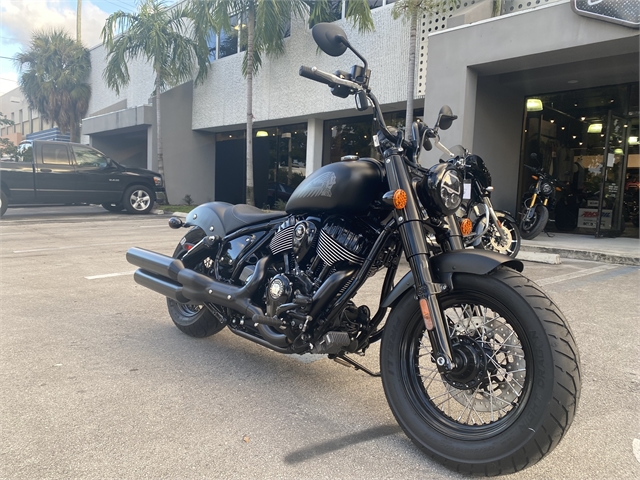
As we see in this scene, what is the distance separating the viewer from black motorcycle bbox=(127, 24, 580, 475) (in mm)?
1932

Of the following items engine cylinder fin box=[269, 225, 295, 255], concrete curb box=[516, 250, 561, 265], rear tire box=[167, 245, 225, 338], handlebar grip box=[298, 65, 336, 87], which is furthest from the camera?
concrete curb box=[516, 250, 561, 265]

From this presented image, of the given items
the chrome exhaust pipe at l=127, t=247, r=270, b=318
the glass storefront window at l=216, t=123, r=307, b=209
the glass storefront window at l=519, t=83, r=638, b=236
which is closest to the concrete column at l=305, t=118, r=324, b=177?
the glass storefront window at l=216, t=123, r=307, b=209

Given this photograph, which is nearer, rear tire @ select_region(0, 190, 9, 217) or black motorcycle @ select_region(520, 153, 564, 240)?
black motorcycle @ select_region(520, 153, 564, 240)

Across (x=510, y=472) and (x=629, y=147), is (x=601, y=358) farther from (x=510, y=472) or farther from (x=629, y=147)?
(x=629, y=147)

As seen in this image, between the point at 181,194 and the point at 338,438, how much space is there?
18.6m

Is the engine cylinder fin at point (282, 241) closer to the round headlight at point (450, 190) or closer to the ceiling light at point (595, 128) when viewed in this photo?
the round headlight at point (450, 190)

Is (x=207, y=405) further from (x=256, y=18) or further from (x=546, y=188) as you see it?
(x=256, y=18)

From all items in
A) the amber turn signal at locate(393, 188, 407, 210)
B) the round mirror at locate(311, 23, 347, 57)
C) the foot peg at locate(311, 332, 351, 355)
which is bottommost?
the foot peg at locate(311, 332, 351, 355)

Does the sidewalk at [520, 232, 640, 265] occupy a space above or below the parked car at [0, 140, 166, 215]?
below

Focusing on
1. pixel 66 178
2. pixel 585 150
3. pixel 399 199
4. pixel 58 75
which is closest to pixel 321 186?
pixel 399 199

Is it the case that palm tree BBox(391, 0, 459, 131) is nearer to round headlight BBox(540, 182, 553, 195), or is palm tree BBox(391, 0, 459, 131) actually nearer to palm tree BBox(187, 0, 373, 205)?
palm tree BBox(187, 0, 373, 205)

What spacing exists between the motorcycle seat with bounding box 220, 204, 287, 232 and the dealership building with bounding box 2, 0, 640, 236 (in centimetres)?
159

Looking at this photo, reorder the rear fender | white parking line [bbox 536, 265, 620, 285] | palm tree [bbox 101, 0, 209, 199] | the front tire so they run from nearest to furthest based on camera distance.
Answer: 1. the rear fender
2. white parking line [bbox 536, 265, 620, 285]
3. the front tire
4. palm tree [bbox 101, 0, 209, 199]

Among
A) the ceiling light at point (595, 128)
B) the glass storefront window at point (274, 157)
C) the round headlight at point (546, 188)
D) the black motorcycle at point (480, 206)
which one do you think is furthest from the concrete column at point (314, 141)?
the black motorcycle at point (480, 206)
